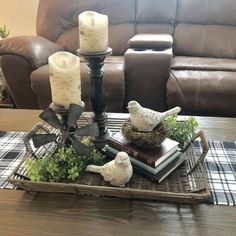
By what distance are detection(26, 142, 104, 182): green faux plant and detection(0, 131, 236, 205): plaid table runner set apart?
0.10 metres

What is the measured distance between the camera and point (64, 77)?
32.0 inches

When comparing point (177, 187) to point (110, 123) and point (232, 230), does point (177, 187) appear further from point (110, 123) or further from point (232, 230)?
point (110, 123)

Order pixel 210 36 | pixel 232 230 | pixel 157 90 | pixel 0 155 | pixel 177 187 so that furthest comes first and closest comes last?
pixel 210 36 → pixel 157 90 → pixel 0 155 → pixel 177 187 → pixel 232 230

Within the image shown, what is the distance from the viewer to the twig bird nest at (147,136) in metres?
0.85

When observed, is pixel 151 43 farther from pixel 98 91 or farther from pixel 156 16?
pixel 98 91

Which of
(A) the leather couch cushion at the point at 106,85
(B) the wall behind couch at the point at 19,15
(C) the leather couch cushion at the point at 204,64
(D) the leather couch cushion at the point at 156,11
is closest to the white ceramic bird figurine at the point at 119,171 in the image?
(A) the leather couch cushion at the point at 106,85

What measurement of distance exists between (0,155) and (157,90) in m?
1.08

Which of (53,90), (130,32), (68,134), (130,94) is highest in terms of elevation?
(53,90)

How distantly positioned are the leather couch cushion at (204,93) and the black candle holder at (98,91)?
2.73ft

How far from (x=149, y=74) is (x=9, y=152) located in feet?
3.37

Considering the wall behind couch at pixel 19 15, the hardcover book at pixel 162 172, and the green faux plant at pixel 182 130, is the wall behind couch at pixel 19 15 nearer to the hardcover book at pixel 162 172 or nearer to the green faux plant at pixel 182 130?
the green faux plant at pixel 182 130

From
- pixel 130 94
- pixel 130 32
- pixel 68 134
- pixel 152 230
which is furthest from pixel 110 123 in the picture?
pixel 130 32

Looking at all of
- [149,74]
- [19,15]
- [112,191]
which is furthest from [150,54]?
[19,15]

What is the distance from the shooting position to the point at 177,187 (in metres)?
0.83
